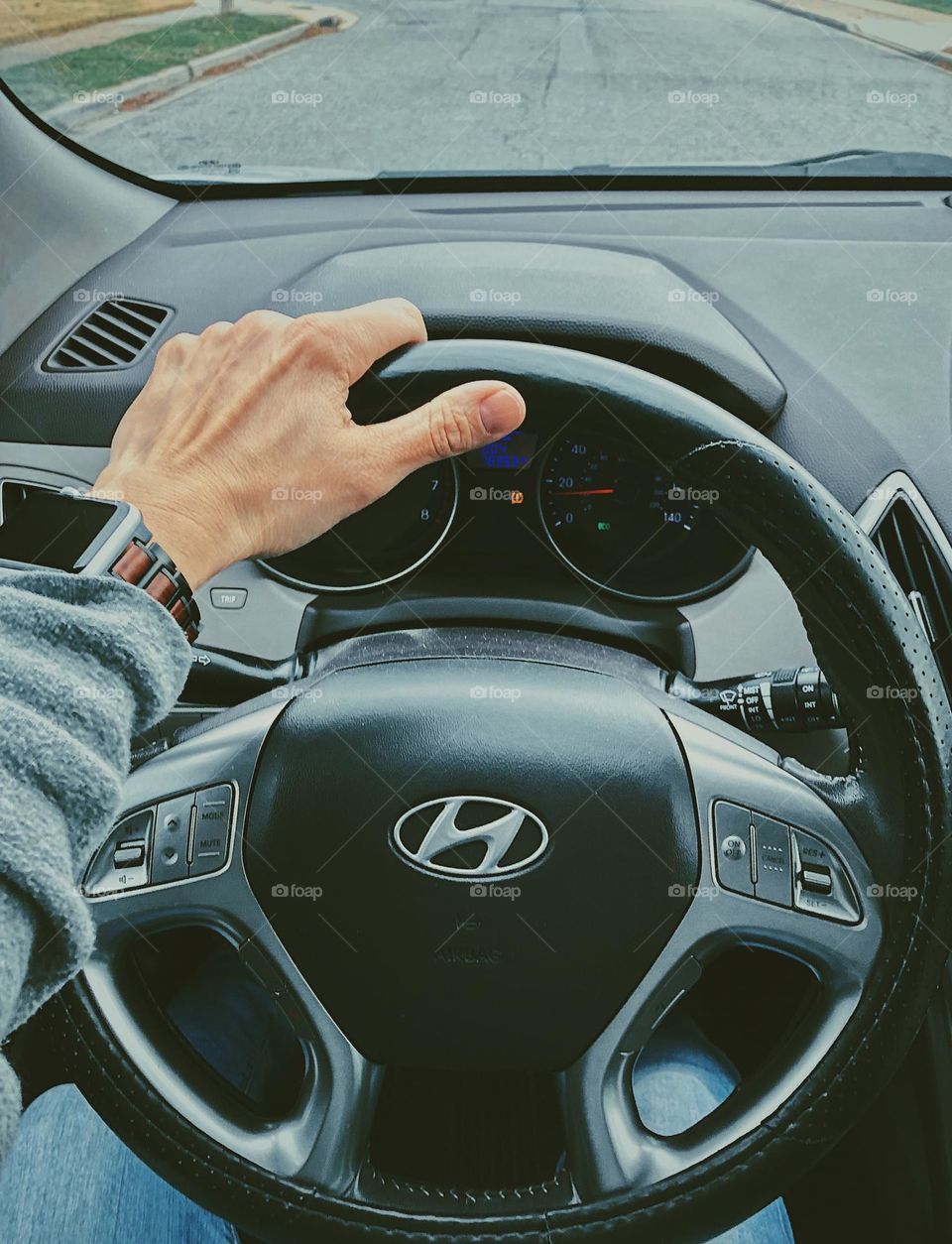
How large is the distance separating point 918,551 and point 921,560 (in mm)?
12

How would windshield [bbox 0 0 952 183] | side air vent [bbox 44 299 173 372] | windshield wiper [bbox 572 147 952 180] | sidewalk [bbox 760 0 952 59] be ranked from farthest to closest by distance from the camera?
sidewalk [bbox 760 0 952 59] < windshield [bbox 0 0 952 183] < windshield wiper [bbox 572 147 952 180] < side air vent [bbox 44 299 173 372]

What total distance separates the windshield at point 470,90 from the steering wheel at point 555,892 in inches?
47.6

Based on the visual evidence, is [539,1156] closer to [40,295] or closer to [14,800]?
[14,800]

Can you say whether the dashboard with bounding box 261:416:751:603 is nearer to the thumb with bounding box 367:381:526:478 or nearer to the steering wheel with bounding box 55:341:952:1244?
the steering wheel with bounding box 55:341:952:1244

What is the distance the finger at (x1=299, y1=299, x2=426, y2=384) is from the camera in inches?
33.9

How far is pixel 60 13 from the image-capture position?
7.24 ft

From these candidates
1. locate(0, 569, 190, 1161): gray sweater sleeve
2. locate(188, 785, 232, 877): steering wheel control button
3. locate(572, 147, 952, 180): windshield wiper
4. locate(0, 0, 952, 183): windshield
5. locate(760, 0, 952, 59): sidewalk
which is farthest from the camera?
locate(760, 0, 952, 59): sidewalk

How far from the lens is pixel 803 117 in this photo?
2.47 m

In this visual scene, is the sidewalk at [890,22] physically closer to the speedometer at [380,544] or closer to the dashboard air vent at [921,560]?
the dashboard air vent at [921,560]

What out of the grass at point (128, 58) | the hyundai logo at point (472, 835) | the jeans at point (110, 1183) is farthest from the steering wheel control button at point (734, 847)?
the grass at point (128, 58)

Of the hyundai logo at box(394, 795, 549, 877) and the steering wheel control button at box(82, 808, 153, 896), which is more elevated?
the hyundai logo at box(394, 795, 549, 877)

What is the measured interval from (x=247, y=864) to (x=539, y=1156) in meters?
0.44

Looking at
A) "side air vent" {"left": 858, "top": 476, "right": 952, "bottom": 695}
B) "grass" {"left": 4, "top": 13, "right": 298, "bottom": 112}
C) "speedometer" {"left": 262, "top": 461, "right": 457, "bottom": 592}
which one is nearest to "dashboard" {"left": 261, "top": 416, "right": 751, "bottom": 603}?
"speedometer" {"left": 262, "top": 461, "right": 457, "bottom": 592}

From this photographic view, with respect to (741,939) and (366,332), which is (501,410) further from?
(741,939)
